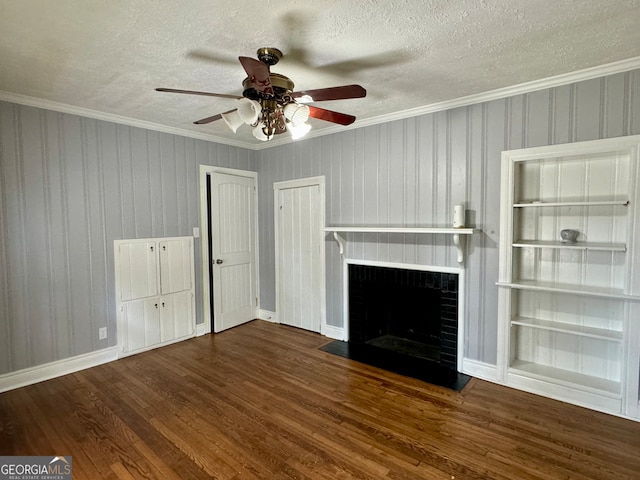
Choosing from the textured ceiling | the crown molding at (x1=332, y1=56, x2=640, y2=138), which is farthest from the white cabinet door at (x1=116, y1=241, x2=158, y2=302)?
the crown molding at (x1=332, y1=56, x2=640, y2=138)

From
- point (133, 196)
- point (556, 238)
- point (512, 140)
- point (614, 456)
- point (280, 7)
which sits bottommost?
point (614, 456)

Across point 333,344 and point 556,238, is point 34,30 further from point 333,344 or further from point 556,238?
point 556,238

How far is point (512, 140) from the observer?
286cm

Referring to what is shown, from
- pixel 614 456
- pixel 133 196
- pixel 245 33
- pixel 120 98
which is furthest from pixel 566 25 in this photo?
pixel 133 196

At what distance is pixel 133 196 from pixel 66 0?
2267 millimetres

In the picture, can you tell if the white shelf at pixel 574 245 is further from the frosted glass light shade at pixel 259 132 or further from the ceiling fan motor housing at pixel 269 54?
the ceiling fan motor housing at pixel 269 54

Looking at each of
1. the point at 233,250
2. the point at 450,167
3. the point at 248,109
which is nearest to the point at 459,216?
the point at 450,167

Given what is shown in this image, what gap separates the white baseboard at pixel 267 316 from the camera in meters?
4.80

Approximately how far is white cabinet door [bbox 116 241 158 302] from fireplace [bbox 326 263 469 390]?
2138mm

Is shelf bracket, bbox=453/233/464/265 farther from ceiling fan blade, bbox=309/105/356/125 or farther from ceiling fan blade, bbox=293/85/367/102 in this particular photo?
ceiling fan blade, bbox=293/85/367/102

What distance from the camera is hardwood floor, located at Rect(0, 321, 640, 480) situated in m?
1.99

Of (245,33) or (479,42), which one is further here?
(479,42)

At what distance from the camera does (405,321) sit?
3904 millimetres

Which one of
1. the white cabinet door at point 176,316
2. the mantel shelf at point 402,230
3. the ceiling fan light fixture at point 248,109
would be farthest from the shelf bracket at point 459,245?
the white cabinet door at point 176,316
